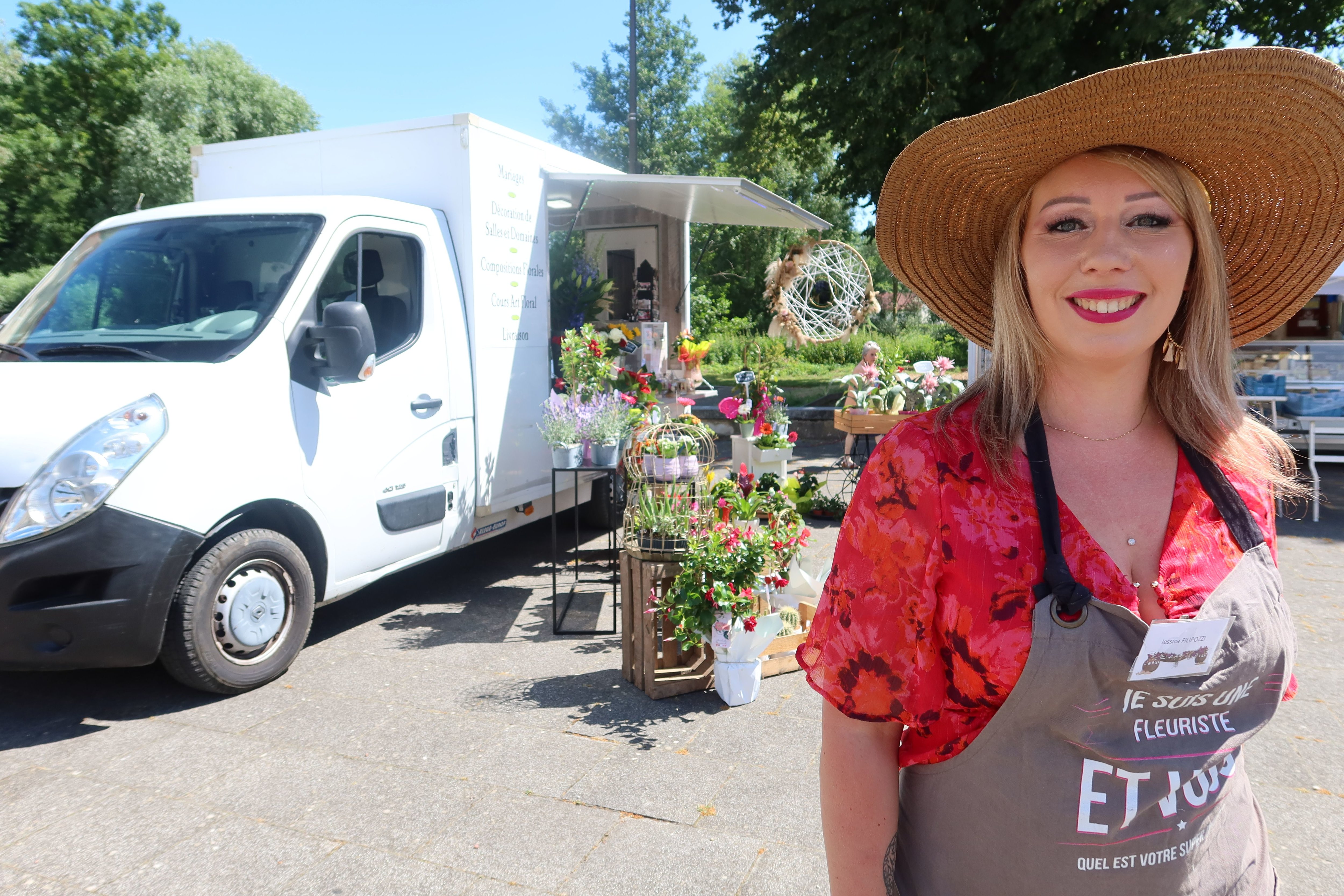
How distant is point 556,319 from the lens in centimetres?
680

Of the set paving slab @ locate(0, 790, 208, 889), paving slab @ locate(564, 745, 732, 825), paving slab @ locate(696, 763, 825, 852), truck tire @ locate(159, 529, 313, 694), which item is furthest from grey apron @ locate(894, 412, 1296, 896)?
truck tire @ locate(159, 529, 313, 694)

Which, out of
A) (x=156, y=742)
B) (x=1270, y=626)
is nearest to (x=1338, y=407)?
(x=1270, y=626)

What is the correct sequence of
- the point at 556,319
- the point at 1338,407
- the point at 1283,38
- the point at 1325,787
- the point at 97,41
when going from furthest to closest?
→ the point at 97,41
the point at 1283,38
the point at 1338,407
the point at 556,319
the point at 1325,787

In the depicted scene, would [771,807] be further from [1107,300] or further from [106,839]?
[1107,300]

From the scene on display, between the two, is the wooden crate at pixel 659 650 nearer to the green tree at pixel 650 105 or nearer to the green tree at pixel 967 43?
the green tree at pixel 967 43

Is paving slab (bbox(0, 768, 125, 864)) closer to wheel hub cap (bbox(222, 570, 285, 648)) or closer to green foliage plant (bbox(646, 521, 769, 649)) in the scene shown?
wheel hub cap (bbox(222, 570, 285, 648))

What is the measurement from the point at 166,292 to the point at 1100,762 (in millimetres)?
4723

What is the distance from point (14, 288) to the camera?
22328 mm

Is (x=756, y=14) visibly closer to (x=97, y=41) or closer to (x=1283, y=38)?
(x=1283, y=38)

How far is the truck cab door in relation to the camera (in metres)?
4.42

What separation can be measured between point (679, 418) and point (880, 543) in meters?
4.68

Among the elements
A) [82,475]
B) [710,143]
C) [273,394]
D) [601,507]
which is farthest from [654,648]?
[710,143]

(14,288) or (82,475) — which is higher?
(14,288)

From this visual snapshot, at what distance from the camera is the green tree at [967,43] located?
1129cm
